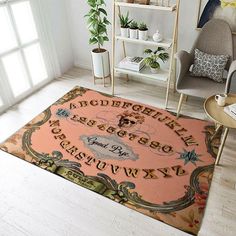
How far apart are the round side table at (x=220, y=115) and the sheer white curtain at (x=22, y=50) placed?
211 centimetres

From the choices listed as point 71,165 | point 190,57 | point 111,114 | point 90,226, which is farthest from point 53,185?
point 190,57

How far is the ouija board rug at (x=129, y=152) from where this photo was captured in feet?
5.92

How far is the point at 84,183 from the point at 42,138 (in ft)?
2.34

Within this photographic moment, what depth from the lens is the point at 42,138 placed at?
2.38 m

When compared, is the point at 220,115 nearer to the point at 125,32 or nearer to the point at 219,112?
the point at 219,112

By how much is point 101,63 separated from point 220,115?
1.61m

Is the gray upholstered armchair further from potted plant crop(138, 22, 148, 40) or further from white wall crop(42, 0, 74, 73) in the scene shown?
white wall crop(42, 0, 74, 73)

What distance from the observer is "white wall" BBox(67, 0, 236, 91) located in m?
2.50

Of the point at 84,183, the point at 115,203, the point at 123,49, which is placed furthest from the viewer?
the point at 123,49

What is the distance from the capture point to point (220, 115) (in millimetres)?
1908

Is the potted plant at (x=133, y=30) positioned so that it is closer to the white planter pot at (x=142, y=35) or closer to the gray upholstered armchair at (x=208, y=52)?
the white planter pot at (x=142, y=35)

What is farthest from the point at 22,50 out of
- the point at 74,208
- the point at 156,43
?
the point at 74,208

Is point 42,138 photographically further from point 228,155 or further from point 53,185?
point 228,155

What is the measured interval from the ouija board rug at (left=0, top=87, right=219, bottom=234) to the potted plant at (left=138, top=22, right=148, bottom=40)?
0.71 metres
